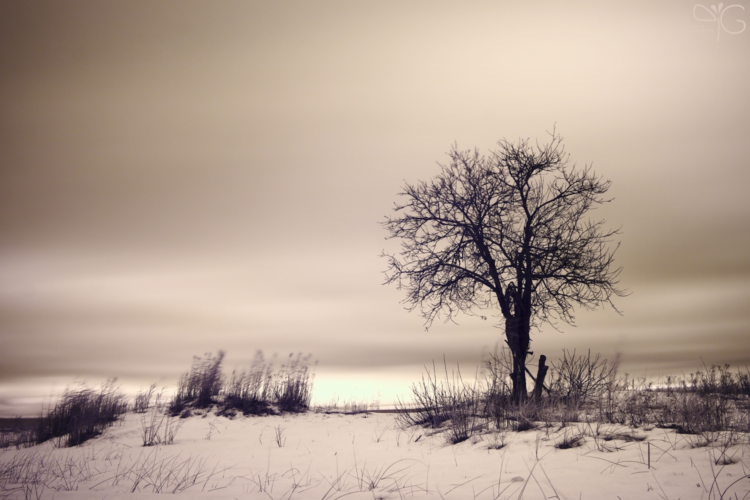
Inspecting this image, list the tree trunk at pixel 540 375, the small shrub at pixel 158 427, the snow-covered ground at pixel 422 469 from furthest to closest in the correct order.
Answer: the tree trunk at pixel 540 375
the small shrub at pixel 158 427
the snow-covered ground at pixel 422 469

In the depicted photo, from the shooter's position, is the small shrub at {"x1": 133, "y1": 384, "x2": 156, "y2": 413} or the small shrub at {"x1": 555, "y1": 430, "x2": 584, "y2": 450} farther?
the small shrub at {"x1": 133, "y1": 384, "x2": 156, "y2": 413}

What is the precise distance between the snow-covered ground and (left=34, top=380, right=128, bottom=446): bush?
165 centimetres

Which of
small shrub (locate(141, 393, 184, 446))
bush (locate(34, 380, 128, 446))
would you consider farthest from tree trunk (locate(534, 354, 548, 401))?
→ bush (locate(34, 380, 128, 446))

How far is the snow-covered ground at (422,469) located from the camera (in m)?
4.18

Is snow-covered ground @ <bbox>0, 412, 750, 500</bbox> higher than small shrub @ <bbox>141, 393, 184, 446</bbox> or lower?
higher

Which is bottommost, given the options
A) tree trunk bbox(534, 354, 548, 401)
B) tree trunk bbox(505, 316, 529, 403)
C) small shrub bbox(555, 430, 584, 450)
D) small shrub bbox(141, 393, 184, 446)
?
small shrub bbox(141, 393, 184, 446)

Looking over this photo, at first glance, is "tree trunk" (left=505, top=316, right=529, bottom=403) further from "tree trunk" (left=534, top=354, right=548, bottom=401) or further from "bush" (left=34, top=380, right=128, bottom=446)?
"bush" (left=34, top=380, right=128, bottom=446)

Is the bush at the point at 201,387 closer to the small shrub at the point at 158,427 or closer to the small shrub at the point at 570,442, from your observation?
the small shrub at the point at 158,427

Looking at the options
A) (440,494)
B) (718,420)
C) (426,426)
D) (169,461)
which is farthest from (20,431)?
(718,420)

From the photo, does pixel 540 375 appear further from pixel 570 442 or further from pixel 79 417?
pixel 79 417

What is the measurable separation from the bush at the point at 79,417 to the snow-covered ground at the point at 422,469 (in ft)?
5.42

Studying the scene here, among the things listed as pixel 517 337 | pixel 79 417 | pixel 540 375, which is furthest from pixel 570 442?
pixel 79 417

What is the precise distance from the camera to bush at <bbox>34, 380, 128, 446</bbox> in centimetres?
985

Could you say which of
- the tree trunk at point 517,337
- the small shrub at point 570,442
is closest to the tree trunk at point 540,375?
the tree trunk at point 517,337
